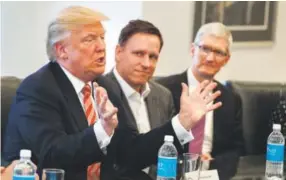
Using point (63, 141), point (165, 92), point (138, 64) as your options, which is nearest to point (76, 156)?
point (63, 141)

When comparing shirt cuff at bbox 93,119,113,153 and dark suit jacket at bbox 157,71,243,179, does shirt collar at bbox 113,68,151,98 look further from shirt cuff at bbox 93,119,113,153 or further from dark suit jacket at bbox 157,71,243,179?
shirt cuff at bbox 93,119,113,153

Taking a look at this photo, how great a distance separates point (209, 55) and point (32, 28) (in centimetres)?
121

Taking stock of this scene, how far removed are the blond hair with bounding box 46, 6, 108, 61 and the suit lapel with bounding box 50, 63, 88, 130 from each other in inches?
4.6

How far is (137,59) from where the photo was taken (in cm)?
292

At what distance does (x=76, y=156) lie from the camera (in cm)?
220

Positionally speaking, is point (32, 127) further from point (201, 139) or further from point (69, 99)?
point (201, 139)

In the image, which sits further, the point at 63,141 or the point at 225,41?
the point at 225,41

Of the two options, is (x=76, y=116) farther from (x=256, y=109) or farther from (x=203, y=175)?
(x=256, y=109)

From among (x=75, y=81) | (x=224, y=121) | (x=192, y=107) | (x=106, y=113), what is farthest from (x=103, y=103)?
(x=224, y=121)

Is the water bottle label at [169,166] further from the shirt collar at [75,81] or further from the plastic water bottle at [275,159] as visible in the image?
the plastic water bottle at [275,159]

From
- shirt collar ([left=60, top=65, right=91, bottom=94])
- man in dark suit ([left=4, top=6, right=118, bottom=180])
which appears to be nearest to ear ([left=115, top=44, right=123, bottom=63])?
man in dark suit ([left=4, top=6, right=118, bottom=180])

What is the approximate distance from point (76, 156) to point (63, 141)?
76 mm

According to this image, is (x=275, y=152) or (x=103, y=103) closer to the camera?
(x=103, y=103)

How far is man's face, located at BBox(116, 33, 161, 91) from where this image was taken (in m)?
2.91
